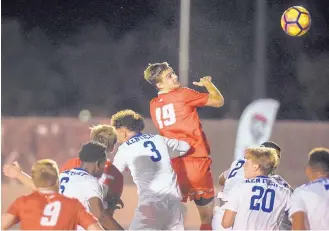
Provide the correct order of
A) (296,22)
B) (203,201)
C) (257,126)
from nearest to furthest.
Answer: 1. (203,201)
2. (296,22)
3. (257,126)

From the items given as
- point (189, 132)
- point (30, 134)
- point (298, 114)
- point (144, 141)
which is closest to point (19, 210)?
point (144, 141)

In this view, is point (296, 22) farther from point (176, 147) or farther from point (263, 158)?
point (263, 158)

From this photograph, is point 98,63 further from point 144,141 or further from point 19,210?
point 19,210

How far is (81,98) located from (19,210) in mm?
11795

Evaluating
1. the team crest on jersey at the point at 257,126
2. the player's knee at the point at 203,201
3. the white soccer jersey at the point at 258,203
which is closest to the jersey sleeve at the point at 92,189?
the white soccer jersey at the point at 258,203

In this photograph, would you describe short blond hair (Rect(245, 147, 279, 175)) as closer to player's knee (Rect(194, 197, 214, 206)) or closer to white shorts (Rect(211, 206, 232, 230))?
white shorts (Rect(211, 206, 232, 230))

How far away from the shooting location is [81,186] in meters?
5.82

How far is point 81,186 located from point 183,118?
1.55 metres

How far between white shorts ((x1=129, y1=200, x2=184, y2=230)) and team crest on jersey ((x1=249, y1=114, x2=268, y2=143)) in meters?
6.01

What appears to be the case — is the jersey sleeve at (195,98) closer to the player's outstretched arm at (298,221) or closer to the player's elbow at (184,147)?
the player's elbow at (184,147)

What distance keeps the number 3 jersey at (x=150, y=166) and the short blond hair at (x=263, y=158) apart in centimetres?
86

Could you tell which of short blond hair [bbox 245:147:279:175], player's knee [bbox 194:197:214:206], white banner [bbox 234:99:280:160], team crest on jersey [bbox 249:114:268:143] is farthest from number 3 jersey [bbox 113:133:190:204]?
team crest on jersey [bbox 249:114:268:143]

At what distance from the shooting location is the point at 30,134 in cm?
1445

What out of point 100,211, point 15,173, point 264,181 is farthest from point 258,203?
point 15,173
